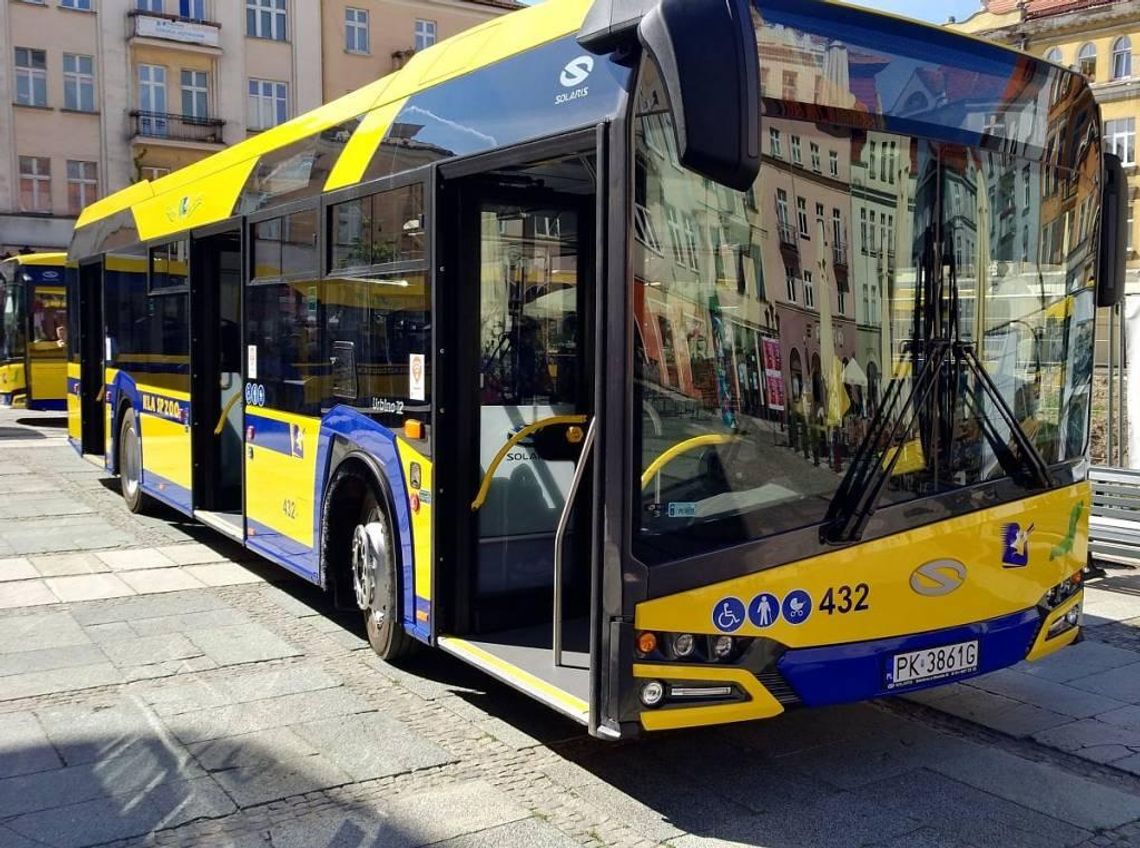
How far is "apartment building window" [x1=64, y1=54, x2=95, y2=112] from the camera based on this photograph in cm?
3694

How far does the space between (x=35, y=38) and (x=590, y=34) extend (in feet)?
123

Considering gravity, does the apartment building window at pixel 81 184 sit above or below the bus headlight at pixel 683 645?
above

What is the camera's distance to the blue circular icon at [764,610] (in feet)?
13.8

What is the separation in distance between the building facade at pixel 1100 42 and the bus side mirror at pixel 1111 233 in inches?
1793

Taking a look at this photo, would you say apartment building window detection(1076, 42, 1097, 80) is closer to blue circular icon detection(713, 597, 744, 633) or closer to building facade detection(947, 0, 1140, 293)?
→ building facade detection(947, 0, 1140, 293)

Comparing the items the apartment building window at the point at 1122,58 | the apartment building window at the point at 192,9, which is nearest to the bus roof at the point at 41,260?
the apartment building window at the point at 192,9

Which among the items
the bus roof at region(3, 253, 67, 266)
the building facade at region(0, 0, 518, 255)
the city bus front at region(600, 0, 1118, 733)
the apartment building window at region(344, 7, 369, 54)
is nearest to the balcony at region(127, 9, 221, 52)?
the building facade at region(0, 0, 518, 255)

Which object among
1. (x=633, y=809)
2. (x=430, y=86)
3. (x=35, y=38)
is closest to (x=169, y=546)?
(x=430, y=86)

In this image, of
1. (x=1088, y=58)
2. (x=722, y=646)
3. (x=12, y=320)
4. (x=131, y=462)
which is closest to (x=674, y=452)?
(x=722, y=646)

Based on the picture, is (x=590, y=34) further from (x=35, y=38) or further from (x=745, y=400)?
(x=35, y=38)

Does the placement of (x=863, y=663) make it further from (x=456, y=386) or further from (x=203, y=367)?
(x=203, y=367)

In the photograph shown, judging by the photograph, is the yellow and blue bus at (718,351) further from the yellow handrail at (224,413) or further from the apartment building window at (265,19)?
the apartment building window at (265,19)

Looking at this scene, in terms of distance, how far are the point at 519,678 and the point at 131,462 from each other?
751 cm

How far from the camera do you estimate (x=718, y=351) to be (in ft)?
13.7
